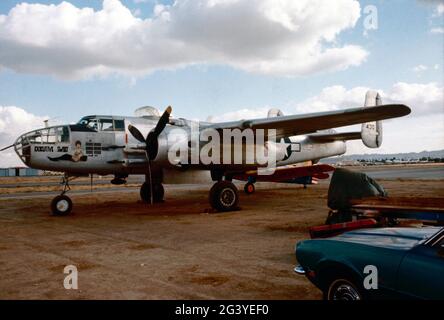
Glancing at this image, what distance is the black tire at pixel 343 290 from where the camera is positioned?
3.69 metres

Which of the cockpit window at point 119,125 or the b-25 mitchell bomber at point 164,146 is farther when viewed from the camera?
the cockpit window at point 119,125

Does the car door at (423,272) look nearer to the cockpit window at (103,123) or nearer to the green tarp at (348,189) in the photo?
the green tarp at (348,189)

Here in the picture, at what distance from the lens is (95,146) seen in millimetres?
13492

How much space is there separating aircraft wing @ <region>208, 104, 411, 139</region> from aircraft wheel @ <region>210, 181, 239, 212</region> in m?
2.34

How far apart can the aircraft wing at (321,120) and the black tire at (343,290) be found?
7.40 metres

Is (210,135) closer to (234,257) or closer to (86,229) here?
(86,229)

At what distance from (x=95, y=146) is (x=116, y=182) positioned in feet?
10.9

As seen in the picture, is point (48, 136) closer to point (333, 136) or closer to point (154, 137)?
point (154, 137)

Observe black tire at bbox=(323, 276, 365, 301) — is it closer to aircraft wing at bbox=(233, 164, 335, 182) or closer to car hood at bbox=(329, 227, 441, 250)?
car hood at bbox=(329, 227, 441, 250)

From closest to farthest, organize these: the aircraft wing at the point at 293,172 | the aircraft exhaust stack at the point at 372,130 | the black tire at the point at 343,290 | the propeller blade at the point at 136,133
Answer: the black tire at the point at 343,290 < the propeller blade at the point at 136,133 < the aircraft exhaust stack at the point at 372,130 < the aircraft wing at the point at 293,172

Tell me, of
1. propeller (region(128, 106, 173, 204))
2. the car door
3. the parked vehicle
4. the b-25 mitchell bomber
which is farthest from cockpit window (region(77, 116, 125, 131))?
the car door

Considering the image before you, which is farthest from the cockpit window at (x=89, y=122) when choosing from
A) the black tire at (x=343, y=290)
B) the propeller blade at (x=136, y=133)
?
the black tire at (x=343, y=290)

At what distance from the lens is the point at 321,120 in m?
12.6

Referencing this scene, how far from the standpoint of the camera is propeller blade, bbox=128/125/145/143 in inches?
549
